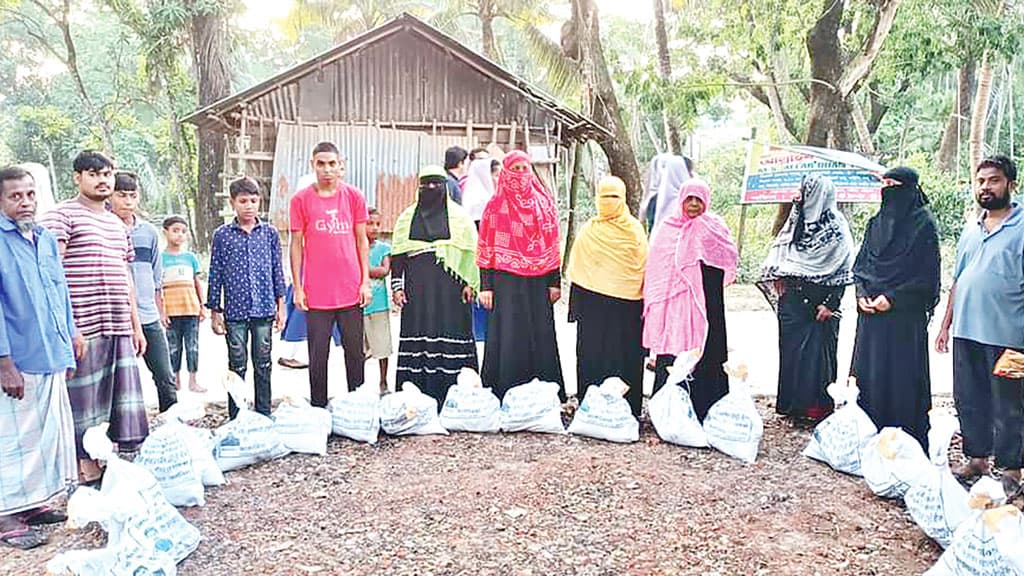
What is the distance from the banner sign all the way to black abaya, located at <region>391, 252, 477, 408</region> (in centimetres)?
463

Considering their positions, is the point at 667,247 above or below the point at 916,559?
above

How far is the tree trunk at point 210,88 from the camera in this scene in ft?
39.4

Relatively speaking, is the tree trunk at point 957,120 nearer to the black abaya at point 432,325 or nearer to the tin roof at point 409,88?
the tin roof at point 409,88

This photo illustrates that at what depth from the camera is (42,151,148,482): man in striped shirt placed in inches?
147

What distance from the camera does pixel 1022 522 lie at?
8.50ft

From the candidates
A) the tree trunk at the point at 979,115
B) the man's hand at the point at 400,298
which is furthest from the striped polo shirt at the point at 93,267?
the tree trunk at the point at 979,115

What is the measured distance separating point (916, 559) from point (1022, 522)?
2.24ft

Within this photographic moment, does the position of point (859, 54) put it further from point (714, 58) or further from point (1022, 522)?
point (1022, 522)

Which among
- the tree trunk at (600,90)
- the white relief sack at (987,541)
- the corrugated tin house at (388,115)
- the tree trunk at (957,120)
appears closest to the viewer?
the white relief sack at (987,541)

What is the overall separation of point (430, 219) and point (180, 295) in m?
2.00

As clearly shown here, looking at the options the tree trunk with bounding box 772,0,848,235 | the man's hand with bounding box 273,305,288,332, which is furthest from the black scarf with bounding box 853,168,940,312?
the tree trunk with bounding box 772,0,848,235

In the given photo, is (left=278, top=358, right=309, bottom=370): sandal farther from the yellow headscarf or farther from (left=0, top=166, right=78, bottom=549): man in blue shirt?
(left=0, top=166, right=78, bottom=549): man in blue shirt

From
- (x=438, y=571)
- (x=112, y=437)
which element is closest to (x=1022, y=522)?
(x=438, y=571)

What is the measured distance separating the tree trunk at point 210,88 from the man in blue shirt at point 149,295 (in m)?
7.25
